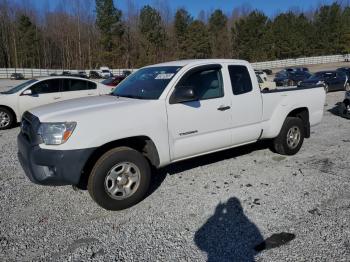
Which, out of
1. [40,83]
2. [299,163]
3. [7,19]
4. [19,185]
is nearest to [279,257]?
[299,163]

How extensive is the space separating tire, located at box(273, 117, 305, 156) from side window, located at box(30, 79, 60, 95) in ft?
22.9

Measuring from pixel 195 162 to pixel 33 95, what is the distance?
6165 millimetres

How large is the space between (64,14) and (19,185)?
273 ft

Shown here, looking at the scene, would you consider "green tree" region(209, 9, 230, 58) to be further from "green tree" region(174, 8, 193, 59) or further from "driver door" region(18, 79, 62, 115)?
"driver door" region(18, 79, 62, 115)

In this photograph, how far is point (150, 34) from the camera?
74625 mm

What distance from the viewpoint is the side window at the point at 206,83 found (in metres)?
4.80

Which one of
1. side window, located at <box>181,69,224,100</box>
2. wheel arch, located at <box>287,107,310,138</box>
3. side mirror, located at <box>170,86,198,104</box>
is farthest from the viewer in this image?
wheel arch, located at <box>287,107,310,138</box>

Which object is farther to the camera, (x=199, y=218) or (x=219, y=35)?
(x=219, y=35)

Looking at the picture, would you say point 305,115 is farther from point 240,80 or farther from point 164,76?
→ point 164,76

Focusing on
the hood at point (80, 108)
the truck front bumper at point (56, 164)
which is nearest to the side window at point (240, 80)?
the hood at point (80, 108)

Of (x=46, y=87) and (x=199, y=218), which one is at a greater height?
(x=46, y=87)

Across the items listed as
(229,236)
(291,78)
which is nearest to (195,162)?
(229,236)

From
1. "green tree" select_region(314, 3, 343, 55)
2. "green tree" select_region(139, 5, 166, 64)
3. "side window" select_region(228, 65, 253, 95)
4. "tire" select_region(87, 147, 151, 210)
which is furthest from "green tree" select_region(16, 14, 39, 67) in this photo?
"tire" select_region(87, 147, 151, 210)

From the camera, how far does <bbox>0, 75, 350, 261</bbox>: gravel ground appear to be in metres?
3.31
